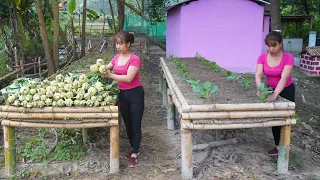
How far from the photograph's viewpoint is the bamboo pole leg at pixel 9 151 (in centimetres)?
360

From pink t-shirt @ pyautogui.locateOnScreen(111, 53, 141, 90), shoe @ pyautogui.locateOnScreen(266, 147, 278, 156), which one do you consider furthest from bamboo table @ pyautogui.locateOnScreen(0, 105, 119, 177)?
shoe @ pyautogui.locateOnScreen(266, 147, 278, 156)

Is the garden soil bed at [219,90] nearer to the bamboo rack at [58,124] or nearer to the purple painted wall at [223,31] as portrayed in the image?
the bamboo rack at [58,124]

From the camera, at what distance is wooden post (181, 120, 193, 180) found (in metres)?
3.35

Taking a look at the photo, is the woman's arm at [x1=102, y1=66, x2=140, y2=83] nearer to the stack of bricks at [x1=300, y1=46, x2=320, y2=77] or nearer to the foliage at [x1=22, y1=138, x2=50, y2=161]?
the foliage at [x1=22, y1=138, x2=50, y2=161]

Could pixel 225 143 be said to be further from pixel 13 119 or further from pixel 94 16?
pixel 94 16

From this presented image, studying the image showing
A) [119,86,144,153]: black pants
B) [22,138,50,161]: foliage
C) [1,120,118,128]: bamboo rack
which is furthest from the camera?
[22,138,50,161]: foliage

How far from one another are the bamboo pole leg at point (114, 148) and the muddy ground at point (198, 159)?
0.09 meters

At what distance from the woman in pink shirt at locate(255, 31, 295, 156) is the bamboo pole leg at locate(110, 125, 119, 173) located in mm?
1693

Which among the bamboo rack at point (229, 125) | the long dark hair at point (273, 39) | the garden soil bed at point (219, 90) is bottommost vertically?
the bamboo rack at point (229, 125)

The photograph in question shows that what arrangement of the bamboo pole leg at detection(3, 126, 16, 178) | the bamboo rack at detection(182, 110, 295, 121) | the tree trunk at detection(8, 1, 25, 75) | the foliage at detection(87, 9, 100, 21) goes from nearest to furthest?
1. the bamboo rack at detection(182, 110, 295, 121)
2. the bamboo pole leg at detection(3, 126, 16, 178)
3. the tree trunk at detection(8, 1, 25, 75)
4. the foliage at detection(87, 9, 100, 21)

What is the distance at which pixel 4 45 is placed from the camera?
31.2 feet

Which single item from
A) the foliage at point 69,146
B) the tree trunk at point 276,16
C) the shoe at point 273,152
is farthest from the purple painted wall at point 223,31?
the shoe at point 273,152

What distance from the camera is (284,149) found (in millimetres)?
3570

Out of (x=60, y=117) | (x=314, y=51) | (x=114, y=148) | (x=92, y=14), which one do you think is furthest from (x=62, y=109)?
(x=314, y=51)
